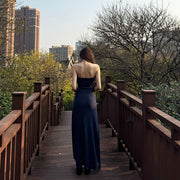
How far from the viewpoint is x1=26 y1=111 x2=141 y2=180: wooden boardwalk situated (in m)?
3.14

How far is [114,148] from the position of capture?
4.34 metres

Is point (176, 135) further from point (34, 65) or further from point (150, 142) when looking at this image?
point (34, 65)

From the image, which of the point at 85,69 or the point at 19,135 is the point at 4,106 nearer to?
the point at 85,69

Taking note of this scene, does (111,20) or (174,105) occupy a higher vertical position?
(111,20)

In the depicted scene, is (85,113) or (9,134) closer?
(9,134)

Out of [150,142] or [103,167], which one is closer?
[150,142]

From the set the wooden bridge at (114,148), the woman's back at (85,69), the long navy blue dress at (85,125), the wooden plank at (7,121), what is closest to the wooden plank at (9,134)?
the wooden bridge at (114,148)

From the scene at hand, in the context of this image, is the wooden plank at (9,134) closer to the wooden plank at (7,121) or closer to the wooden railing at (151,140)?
the wooden plank at (7,121)

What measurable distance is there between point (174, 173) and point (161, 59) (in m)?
12.8

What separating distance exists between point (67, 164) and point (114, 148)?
1.16 meters

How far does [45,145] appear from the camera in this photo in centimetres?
462

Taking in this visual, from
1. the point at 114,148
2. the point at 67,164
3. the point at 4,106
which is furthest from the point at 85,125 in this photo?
the point at 4,106

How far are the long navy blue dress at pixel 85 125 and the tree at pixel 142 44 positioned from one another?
378 inches

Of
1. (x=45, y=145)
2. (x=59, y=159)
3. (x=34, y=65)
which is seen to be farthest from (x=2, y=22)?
(x=34, y=65)
